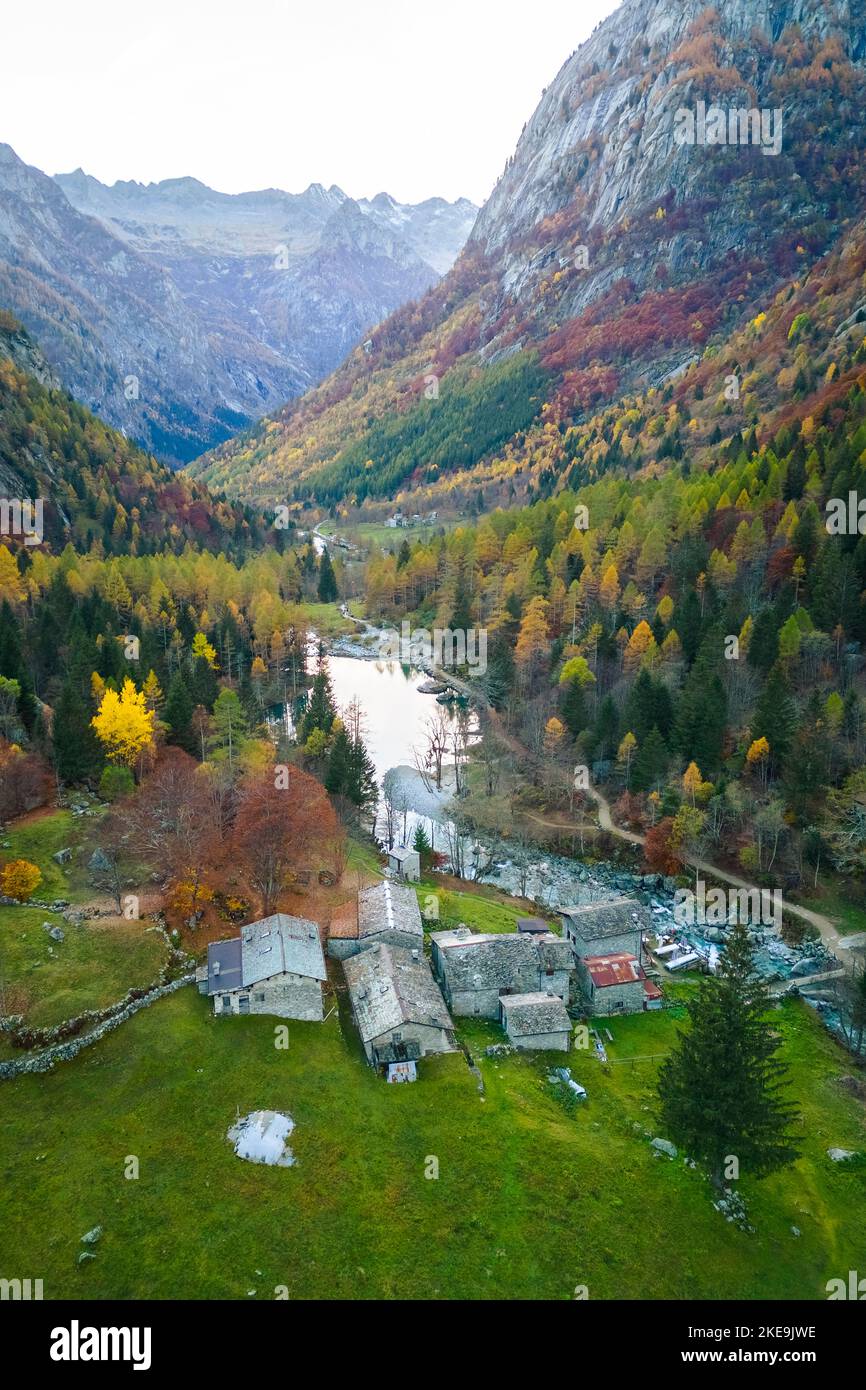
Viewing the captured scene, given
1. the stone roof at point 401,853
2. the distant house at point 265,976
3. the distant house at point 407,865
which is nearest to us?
the distant house at point 265,976

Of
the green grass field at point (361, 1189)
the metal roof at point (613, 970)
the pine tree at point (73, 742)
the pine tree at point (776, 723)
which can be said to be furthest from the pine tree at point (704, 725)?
the pine tree at point (73, 742)

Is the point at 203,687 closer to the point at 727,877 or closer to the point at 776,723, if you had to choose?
the point at 727,877

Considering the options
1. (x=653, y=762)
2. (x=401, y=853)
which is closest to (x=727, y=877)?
(x=653, y=762)

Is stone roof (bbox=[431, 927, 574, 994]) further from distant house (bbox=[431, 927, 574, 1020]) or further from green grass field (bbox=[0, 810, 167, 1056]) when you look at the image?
green grass field (bbox=[0, 810, 167, 1056])

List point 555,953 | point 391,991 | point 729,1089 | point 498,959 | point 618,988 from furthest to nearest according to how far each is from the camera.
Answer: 1. point 618,988
2. point 555,953
3. point 498,959
4. point 391,991
5. point 729,1089

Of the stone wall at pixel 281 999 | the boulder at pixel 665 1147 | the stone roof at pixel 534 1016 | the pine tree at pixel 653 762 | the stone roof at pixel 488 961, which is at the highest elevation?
the pine tree at pixel 653 762

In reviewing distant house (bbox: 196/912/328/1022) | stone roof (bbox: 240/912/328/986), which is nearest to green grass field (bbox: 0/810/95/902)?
distant house (bbox: 196/912/328/1022)

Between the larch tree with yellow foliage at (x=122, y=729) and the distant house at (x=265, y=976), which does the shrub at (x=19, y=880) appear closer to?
the distant house at (x=265, y=976)
